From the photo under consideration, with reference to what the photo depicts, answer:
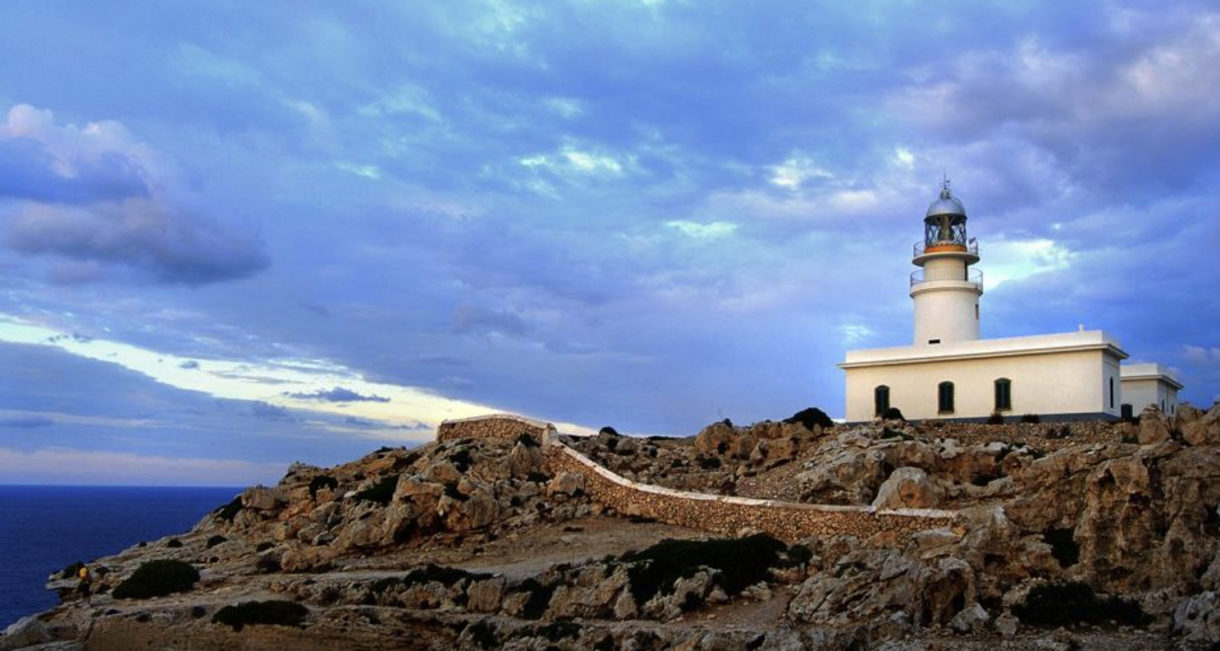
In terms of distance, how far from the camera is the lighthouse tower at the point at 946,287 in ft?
121

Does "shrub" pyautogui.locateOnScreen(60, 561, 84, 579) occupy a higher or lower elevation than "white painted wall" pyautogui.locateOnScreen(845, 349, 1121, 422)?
lower

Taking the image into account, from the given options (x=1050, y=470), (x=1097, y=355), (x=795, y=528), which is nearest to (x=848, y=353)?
(x=1097, y=355)

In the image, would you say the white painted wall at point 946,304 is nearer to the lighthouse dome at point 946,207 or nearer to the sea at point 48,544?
the lighthouse dome at point 946,207

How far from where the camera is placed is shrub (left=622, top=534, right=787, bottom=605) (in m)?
20.0

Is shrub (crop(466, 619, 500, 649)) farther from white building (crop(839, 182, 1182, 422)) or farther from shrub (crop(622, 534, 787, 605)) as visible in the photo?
white building (crop(839, 182, 1182, 422))

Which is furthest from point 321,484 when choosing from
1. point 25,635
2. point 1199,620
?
point 1199,620

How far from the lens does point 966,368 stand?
34.0m

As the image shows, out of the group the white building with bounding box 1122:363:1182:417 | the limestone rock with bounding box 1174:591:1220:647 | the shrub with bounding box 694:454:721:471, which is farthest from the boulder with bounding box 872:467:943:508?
the white building with bounding box 1122:363:1182:417

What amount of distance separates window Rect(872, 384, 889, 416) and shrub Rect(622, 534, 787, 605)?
590 inches

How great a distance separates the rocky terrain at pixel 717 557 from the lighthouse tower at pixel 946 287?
5639 millimetres

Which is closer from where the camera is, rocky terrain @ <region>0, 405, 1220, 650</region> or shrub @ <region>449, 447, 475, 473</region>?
rocky terrain @ <region>0, 405, 1220, 650</region>

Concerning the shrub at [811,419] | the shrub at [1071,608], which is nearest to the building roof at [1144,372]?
the shrub at [811,419]

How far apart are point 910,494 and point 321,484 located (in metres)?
21.8

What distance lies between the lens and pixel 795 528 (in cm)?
2394
